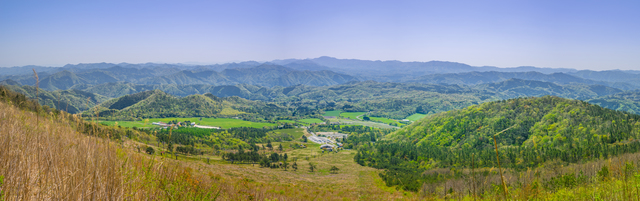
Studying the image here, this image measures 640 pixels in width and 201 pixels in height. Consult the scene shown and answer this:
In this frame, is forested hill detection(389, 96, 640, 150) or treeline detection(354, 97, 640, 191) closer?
treeline detection(354, 97, 640, 191)

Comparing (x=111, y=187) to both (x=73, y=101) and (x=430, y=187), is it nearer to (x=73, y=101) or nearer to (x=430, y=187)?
(x=430, y=187)

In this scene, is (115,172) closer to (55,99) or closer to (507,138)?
(507,138)

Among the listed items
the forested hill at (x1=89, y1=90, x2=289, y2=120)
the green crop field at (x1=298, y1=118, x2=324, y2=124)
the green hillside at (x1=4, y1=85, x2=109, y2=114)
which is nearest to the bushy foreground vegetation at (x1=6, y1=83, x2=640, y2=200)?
the green hillside at (x1=4, y1=85, x2=109, y2=114)

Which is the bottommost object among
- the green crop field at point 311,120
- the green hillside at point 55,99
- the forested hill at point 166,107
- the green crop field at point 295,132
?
the green crop field at point 311,120

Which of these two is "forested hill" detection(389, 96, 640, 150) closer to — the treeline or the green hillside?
the treeline

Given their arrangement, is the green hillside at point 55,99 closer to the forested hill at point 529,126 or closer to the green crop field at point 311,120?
the forested hill at point 529,126

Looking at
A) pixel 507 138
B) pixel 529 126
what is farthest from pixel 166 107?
pixel 529 126

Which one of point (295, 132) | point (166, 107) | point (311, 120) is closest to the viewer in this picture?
point (295, 132)

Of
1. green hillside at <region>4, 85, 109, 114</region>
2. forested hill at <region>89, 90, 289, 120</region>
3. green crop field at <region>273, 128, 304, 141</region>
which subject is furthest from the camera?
forested hill at <region>89, 90, 289, 120</region>

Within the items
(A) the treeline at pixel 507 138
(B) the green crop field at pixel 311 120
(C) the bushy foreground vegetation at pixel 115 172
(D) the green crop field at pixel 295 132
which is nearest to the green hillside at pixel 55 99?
(C) the bushy foreground vegetation at pixel 115 172
